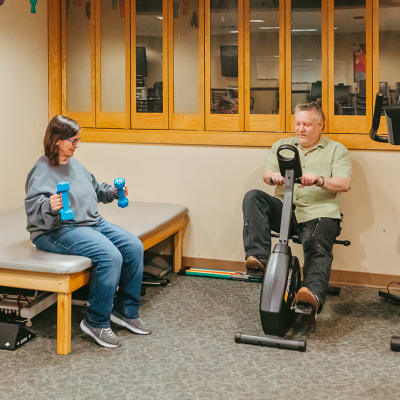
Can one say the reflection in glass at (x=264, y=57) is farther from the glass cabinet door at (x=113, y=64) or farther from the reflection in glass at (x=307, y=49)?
the glass cabinet door at (x=113, y=64)

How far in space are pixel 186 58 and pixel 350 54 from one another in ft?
3.87

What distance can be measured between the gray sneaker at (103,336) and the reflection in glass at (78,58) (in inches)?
85.1

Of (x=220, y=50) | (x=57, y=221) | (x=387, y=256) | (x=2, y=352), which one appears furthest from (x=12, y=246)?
(x=387, y=256)

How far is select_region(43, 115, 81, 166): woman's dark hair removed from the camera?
10.4 ft

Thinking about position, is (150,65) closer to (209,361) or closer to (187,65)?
(187,65)

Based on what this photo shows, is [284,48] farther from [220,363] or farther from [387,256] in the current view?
[220,363]

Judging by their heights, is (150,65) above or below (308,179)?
above

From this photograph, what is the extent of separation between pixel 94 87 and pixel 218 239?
4.94 ft

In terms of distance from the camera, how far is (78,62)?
15.9ft

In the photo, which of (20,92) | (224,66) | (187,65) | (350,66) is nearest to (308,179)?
(350,66)

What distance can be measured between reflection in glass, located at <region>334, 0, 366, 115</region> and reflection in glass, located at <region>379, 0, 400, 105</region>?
12 cm

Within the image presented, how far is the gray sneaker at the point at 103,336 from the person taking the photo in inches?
125

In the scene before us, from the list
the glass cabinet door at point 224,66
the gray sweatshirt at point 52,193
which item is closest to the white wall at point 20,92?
the gray sweatshirt at point 52,193

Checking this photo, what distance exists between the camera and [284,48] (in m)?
4.36
